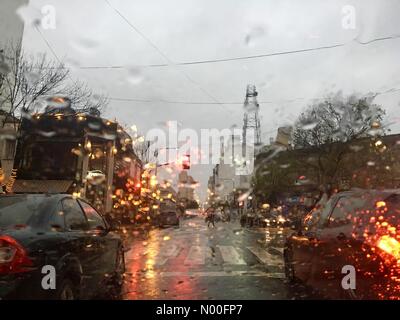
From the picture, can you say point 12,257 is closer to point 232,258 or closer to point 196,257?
point 232,258

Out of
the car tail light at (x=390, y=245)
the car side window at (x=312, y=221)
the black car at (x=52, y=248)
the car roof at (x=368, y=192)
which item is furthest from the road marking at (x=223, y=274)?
the car tail light at (x=390, y=245)

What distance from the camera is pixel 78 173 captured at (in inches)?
1232

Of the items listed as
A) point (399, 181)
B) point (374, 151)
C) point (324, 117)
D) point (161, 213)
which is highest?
point (324, 117)

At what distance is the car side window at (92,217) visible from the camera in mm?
6477

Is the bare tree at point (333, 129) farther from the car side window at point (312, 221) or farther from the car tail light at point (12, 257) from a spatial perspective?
the car tail light at point (12, 257)

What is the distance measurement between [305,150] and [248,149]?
3943 cm

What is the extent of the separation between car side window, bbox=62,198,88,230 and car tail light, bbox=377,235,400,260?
3579 mm

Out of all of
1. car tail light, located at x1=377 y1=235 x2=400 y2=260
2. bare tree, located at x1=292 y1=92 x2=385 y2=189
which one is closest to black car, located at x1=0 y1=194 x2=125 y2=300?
car tail light, located at x1=377 y1=235 x2=400 y2=260

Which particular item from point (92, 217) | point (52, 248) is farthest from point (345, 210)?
point (52, 248)

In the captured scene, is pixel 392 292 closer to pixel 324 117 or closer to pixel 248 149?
pixel 324 117

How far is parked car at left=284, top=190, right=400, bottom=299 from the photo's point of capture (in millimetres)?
5137

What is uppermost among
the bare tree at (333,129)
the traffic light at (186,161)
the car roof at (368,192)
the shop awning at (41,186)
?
the bare tree at (333,129)

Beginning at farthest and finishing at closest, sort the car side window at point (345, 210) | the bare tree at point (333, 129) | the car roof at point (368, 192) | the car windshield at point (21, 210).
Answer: the bare tree at point (333, 129) → the car side window at point (345, 210) → the car roof at point (368, 192) → the car windshield at point (21, 210)

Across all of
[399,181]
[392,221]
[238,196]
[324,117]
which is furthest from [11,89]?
[238,196]
